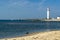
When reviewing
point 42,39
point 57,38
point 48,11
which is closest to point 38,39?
point 42,39

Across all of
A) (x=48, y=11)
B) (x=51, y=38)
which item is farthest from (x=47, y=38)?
(x=48, y=11)

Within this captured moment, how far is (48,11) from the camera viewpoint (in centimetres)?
19500

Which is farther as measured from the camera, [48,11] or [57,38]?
[48,11]

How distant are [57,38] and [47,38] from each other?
Result: 41.6 inches

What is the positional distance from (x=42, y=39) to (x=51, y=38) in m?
0.99

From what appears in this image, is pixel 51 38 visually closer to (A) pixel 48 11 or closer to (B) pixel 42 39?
(B) pixel 42 39

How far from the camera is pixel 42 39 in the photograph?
2236cm

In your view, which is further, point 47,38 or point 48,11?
point 48,11

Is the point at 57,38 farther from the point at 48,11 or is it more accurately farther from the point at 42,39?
the point at 48,11

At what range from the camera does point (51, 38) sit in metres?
22.5

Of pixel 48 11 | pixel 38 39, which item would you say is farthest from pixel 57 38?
pixel 48 11

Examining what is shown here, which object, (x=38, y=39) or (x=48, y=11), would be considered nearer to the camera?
(x=38, y=39)

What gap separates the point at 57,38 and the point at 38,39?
2.02 m

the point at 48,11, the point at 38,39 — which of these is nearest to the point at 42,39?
the point at 38,39
